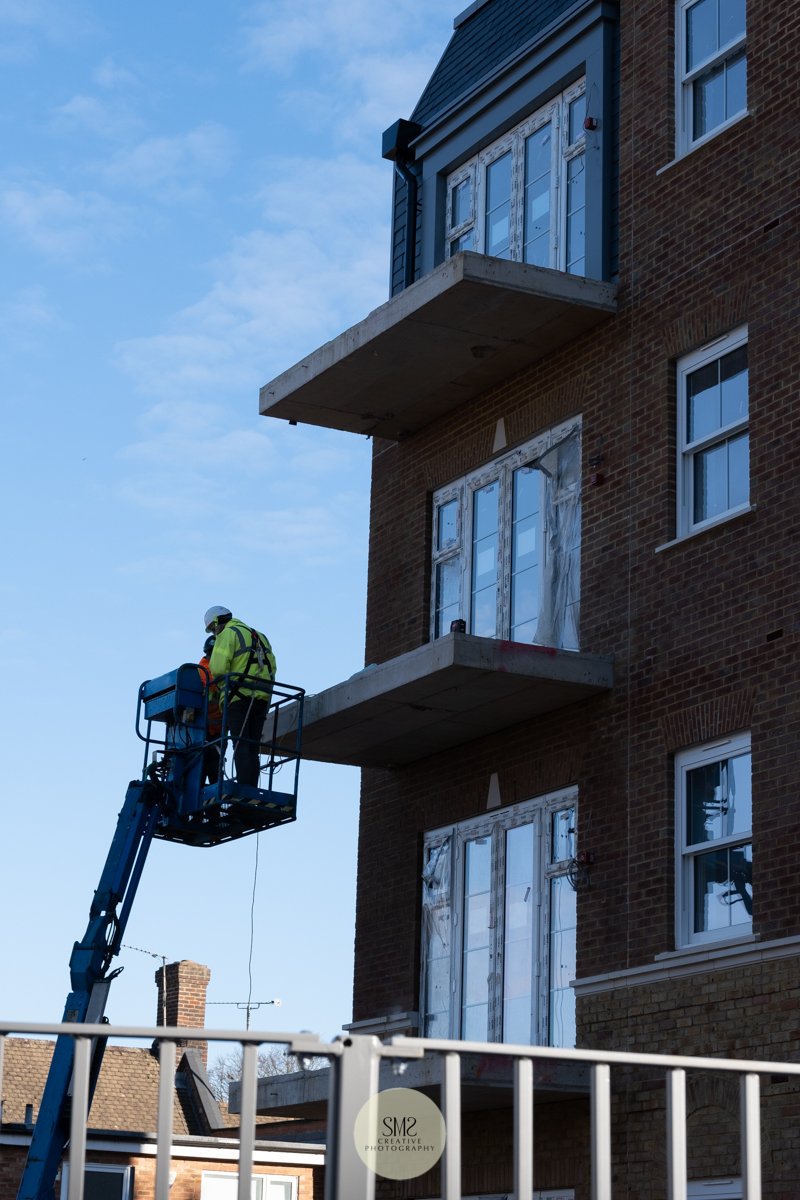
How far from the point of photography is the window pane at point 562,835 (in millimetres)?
16281

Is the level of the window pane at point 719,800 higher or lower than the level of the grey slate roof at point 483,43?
lower

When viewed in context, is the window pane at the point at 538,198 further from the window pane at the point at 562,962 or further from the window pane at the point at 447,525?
the window pane at the point at 562,962

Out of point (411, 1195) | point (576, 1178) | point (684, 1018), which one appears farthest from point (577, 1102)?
point (411, 1195)

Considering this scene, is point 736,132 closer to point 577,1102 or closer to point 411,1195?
point 577,1102

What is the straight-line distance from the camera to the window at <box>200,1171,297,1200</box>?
2839 centimetres

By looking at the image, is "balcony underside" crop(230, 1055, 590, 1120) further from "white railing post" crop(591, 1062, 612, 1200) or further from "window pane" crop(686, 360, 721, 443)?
"white railing post" crop(591, 1062, 612, 1200)

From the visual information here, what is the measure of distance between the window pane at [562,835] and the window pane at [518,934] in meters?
0.34

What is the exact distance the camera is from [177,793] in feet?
59.3

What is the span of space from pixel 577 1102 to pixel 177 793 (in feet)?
16.8

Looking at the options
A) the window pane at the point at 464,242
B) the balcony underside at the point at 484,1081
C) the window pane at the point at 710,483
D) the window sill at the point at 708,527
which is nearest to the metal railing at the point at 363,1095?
the balcony underside at the point at 484,1081

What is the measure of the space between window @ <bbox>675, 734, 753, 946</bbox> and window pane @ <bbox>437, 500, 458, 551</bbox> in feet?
15.1

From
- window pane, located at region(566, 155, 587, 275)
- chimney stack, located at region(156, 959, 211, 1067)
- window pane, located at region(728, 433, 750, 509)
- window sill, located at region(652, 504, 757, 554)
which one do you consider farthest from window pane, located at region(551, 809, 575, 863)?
chimney stack, located at region(156, 959, 211, 1067)

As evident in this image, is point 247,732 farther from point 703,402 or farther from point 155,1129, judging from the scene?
point 155,1129

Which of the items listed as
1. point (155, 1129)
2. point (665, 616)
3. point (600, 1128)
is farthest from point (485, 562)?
point (600, 1128)
